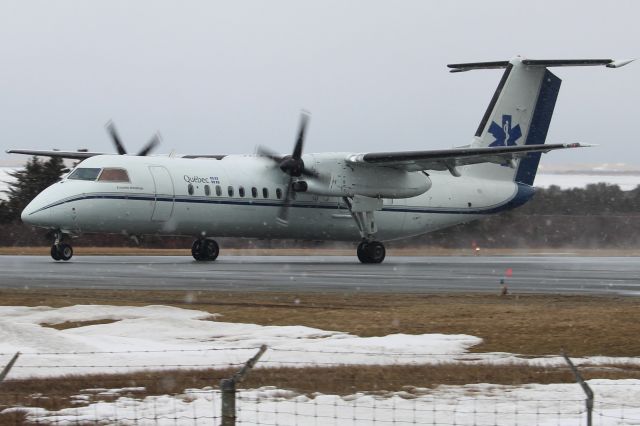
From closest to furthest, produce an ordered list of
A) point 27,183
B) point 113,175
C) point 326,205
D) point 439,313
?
point 439,313 < point 113,175 < point 326,205 < point 27,183

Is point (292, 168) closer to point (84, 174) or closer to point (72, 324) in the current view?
point (84, 174)

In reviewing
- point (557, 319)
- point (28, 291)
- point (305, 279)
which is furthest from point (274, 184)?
point (557, 319)

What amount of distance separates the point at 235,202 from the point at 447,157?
25.9ft

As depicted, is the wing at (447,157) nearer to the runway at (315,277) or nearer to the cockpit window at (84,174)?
the runway at (315,277)

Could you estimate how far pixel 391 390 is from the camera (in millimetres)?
11539

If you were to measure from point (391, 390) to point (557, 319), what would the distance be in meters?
7.34

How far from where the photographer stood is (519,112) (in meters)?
42.1

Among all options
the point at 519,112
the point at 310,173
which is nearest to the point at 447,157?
the point at 310,173

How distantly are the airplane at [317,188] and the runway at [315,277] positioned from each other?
1642mm

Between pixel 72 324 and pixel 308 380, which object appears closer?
pixel 308 380

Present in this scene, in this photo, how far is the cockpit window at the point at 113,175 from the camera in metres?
32.9

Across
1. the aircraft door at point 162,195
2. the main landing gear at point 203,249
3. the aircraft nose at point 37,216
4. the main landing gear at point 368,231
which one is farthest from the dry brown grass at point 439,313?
the main landing gear at point 368,231

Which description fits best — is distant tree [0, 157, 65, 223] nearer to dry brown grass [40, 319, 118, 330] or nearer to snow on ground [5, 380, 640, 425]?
dry brown grass [40, 319, 118, 330]

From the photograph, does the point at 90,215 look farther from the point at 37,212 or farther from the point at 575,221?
the point at 575,221
